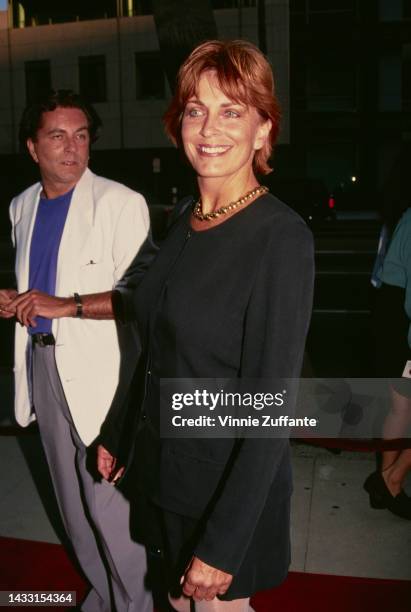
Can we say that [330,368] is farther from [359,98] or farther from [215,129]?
[359,98]

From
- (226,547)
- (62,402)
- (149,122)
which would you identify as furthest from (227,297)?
(149,122)

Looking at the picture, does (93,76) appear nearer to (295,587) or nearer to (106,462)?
(295,587)

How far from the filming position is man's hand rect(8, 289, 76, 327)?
7.92ft

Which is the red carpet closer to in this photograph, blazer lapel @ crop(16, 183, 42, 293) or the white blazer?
the white blazer

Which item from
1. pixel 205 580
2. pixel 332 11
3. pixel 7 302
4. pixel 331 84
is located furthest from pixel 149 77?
pixel 205 580

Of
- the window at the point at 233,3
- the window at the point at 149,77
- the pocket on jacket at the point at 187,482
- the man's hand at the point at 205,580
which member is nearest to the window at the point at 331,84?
the window at the point at 233,3

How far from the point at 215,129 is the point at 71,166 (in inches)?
39.1

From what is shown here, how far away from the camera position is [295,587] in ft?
10.2

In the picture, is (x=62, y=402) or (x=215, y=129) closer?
(x=215, y=129)

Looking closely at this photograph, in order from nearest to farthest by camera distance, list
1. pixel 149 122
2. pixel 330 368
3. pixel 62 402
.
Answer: pixel 62 402
pixel 330 368
pixel 149 122

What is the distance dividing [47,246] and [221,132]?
3.50ft

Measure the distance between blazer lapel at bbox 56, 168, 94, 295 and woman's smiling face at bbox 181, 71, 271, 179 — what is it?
2.68 feet

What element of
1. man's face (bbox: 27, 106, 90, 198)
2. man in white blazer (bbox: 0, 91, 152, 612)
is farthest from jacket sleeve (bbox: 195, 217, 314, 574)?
man's face (bbox: 27, 106, 90, 198)

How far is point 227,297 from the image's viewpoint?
1675 mm
